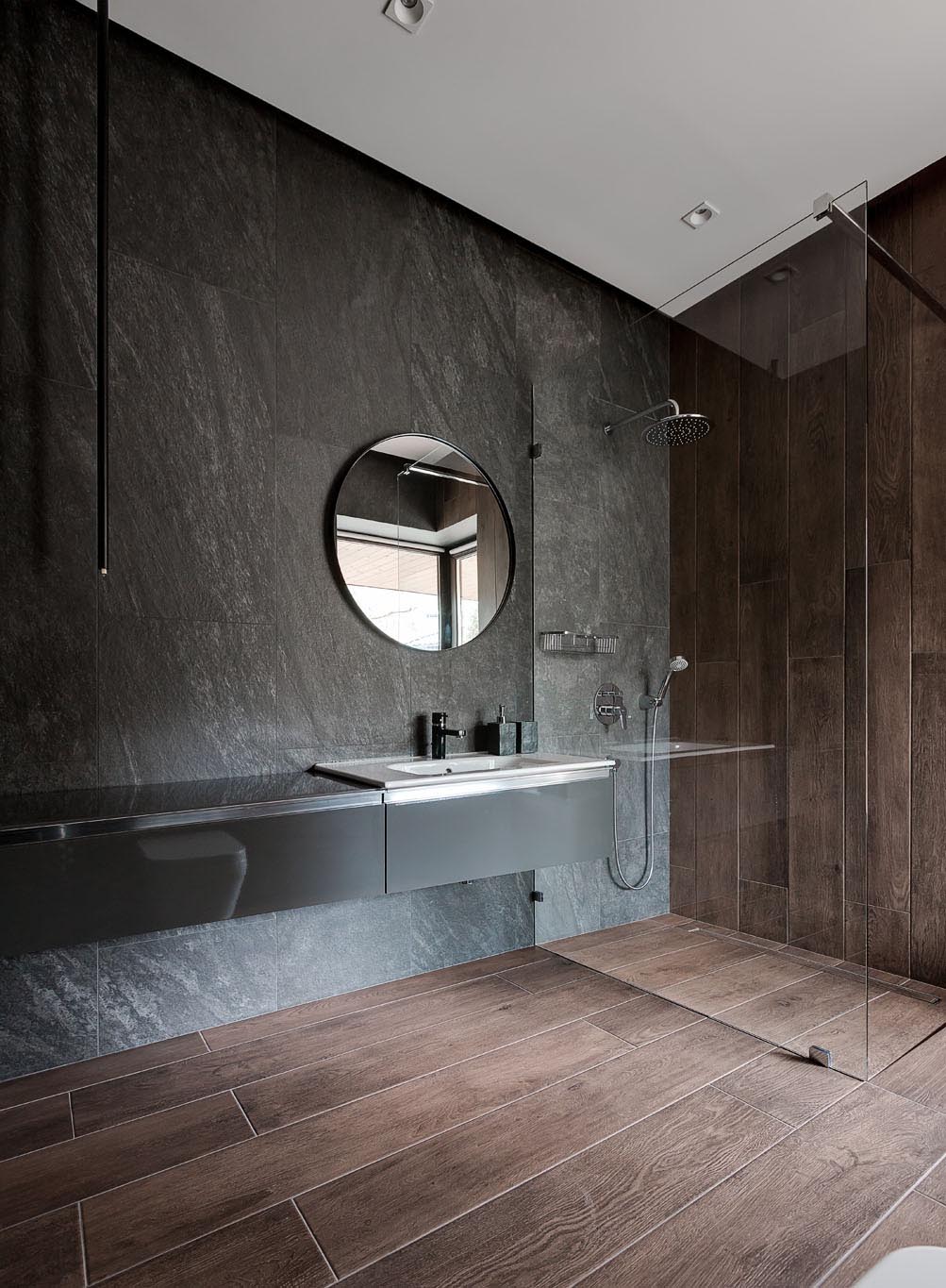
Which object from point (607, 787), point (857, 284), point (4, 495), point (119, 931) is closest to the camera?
point (119, 931)

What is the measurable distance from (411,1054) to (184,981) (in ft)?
2.30

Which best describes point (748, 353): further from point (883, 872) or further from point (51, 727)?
point (51, 727)

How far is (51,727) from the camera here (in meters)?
2.00

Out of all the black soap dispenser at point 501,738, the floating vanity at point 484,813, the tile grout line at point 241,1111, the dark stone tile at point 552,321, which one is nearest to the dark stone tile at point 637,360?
the dark stone tile at point 552,321

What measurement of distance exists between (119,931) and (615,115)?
280 centimetres

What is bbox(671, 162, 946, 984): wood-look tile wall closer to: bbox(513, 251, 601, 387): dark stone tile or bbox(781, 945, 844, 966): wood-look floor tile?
bbox(781, 945, 844, 966): wood-look floor tile

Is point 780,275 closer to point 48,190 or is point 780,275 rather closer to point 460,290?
point 460,290

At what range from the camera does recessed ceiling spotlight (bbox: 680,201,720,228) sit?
284 centimetres

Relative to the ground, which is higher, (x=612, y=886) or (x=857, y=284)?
(x=857, y=284)

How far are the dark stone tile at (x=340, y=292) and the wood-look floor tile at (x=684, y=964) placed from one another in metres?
2.09

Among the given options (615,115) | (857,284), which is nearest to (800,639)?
(857,284)

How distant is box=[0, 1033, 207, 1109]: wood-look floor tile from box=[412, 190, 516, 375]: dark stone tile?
2.41 meters

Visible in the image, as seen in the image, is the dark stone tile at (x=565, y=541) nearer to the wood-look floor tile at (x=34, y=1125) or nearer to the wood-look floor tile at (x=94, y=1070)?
the wood-look floor tile at (x=94, y=1070)

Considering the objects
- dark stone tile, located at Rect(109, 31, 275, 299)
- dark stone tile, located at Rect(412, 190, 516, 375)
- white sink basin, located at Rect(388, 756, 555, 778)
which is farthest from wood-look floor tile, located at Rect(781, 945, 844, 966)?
dark stone tile, located at Rect(109, 31, 275, 299)
